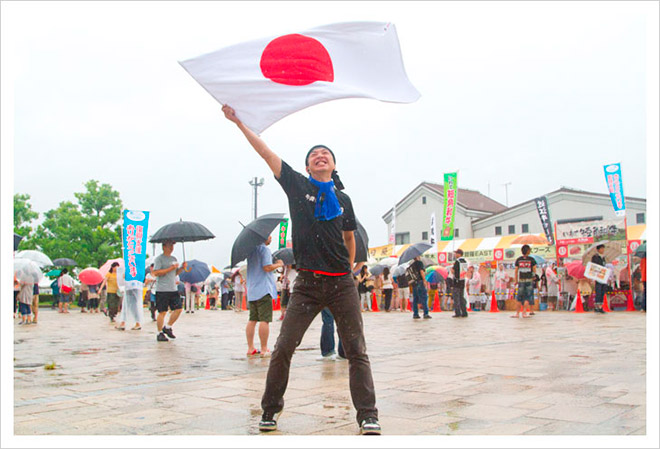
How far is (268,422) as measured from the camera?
149 inches

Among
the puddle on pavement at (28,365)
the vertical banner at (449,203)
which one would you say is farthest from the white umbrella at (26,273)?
the vertical banner at (449,203)

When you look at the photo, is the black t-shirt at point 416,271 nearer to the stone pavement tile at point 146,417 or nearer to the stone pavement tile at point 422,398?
the stone pavement tile at point 422,398

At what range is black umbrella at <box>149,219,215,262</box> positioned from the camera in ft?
33.5

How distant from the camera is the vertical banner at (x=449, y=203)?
1155 inches

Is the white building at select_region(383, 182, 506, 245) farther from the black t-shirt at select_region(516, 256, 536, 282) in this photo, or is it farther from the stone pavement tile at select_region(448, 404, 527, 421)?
the stone pavement tile at select_region(448, 404, 527, 421)

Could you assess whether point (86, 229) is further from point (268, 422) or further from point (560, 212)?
point (268, 422)

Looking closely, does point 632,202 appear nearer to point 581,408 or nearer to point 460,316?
point 460,316

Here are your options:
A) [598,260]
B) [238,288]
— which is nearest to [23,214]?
[238,288]

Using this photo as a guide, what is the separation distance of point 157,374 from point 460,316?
485 inches

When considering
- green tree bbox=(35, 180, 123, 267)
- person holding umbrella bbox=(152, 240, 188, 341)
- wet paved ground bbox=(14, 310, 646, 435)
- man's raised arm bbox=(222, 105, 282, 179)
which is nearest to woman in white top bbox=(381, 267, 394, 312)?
person holding umbrella bbox=(152, 240, 188, 341)

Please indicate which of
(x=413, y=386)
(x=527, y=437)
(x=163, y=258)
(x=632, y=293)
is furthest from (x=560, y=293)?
(x=527, y=437)

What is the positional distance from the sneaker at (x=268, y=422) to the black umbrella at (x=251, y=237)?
3.93 meters

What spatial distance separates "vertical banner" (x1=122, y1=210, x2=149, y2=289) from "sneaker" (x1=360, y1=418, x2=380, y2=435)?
10731mm

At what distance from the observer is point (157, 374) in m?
6.38
